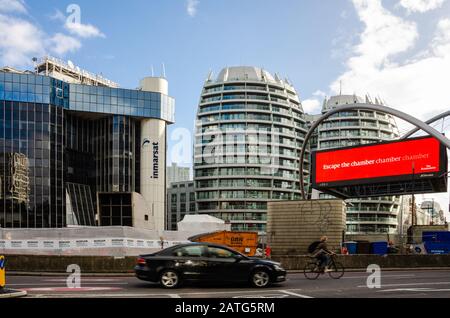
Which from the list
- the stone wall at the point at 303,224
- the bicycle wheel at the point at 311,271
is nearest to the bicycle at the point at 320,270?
the bicycle wheel at the point at 311,271

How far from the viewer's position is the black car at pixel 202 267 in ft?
47.3

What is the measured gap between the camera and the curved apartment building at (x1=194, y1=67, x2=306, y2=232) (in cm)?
11638

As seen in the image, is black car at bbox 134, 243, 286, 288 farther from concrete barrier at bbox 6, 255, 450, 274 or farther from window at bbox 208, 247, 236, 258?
concrete barrier at bbox 6, 255, 450, 274

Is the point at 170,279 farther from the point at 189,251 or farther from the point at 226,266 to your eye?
the point at 226,266

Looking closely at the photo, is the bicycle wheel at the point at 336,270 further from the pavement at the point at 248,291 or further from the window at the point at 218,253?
the window at the point at 218,253

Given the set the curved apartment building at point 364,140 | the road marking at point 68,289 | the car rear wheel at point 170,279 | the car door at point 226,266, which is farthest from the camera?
the curved apartment building at point 364,140

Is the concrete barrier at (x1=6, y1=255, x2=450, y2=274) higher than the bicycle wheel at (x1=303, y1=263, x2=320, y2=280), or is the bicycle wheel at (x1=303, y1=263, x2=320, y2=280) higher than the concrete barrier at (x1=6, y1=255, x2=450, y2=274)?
the bicycle wheel at (x1=303, y1=263, x2=320, y2=280)

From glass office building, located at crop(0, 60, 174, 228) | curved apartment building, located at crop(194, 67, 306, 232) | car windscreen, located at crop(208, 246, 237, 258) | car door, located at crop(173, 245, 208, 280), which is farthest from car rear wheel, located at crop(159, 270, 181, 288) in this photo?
curved apartment building, located at crop(194, 67, 306, 232)

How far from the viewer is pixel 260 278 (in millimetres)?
14695

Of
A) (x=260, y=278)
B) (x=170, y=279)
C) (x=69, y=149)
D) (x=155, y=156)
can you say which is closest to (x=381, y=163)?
(x=260, y=278)
